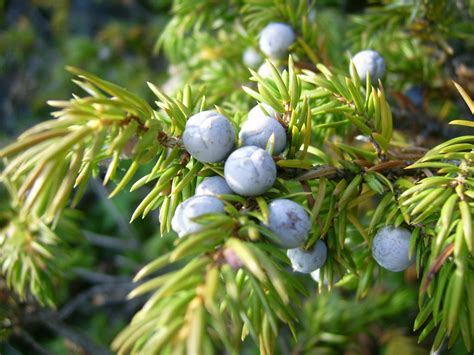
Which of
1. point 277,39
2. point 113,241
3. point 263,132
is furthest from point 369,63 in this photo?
point 113,241

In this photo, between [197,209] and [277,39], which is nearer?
[197,209]

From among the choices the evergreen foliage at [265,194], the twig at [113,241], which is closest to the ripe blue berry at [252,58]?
the evergreen foliage at [265,194]

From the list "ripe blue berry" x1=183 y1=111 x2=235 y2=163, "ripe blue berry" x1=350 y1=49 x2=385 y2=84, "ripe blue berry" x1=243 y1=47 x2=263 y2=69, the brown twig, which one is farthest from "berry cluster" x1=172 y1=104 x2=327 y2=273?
"ripe blue berry" x1=243 y1=47 x2=263 y2=69

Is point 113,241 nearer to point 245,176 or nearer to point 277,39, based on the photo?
point 277,39

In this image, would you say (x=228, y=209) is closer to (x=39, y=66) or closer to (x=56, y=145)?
(x=56, y=145)

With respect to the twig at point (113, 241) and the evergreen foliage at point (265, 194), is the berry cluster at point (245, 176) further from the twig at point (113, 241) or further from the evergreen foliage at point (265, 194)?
the twig at point (113, 241)

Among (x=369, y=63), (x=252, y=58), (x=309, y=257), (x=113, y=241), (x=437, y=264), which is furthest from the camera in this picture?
(x=113, y=241)
